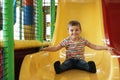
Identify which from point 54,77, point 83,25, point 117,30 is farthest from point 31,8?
point 54,77

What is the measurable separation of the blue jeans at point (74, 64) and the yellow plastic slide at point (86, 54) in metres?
0.03

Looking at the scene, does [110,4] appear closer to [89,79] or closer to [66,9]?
[66,9]

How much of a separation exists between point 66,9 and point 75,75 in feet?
3.13

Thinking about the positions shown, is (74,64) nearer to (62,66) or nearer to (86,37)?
(62,66)

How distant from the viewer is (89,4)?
2633 millimetres

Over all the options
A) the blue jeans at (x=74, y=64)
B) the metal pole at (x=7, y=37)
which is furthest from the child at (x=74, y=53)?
the metal pole at (x=7, y=37)

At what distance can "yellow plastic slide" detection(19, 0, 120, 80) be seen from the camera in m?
1.74

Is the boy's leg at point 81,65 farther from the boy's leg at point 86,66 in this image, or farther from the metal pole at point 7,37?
the metal pole at point 7,37

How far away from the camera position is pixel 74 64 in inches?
74.9

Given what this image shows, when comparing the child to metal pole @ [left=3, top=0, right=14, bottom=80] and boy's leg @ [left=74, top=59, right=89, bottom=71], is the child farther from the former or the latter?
metal pole @ [left=3, top=0, right=14, bottom=80]

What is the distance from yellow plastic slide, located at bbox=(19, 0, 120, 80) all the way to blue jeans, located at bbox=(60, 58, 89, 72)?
0.03 metres

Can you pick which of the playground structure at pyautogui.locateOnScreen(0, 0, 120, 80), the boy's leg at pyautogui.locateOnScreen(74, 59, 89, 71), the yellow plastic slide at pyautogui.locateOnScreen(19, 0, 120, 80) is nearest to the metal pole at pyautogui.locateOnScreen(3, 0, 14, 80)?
the playground structure at pyautogui.locateOnScreen(0, 0, 120, 80)

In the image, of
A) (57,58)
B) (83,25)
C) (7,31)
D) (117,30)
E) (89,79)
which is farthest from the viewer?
(117,30)

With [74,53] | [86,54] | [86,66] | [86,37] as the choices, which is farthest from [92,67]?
[86,37]
